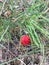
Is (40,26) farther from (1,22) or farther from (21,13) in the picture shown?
(1,22)

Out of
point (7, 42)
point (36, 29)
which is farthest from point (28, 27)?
point (7, 42)

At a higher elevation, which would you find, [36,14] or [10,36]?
[36,14]

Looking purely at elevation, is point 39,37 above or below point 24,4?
below

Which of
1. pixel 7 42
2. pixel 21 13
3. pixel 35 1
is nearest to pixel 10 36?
pixel 7 42

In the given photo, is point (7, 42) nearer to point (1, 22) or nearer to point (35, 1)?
point (1, 22)

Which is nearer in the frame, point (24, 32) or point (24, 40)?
point (24, 40)

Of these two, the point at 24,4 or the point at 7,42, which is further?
the point at 24,4

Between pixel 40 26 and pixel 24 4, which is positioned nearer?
pixel 40 26

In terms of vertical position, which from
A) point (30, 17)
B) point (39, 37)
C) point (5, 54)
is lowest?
point (5, 54)
